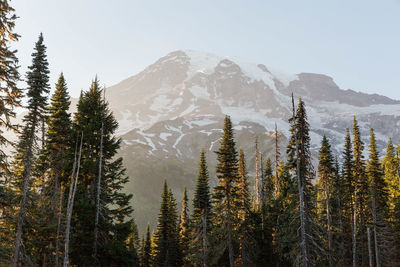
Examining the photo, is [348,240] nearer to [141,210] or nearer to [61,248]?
[61,248]

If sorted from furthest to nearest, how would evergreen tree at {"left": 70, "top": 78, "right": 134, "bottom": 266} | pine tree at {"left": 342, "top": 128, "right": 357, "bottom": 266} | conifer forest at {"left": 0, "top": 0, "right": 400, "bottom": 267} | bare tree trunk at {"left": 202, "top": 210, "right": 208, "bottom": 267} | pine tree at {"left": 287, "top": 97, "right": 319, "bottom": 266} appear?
1. pine tree at {"left": 342, "top": 128, "right": 357, "bottom": 266}
2. bare tree trunk at {"left": 202, "top": 210, "right": 208, "bottom": 267}
3. pine tree at {"left": 287, "top": 97, "right": 319, "bottom": 266}
4. evergreen tree at {"left": 70, "top": 78, "right": 134, "bottom": 266}
5. conifer forest at {"left": 0, "top": 0, "right": 400, "bottom": 267}

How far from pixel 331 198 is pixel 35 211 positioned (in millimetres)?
40135

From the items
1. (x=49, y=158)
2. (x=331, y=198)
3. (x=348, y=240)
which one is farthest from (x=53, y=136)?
(x=348, y=240)

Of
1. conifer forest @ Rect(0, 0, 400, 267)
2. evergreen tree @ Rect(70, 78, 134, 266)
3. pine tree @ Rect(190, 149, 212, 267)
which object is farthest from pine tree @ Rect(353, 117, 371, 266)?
evergreen tree @ Rect(70, 78, 134, 266)

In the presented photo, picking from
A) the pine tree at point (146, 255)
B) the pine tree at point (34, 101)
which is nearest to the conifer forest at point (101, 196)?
the pine tree at point (34, 101)

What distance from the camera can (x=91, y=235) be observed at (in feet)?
80.7

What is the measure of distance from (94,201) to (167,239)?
28.9 metres

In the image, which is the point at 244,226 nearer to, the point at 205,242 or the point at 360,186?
the point at 205,242

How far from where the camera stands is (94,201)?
26.0 m

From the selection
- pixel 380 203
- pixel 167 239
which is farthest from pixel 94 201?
pixel 380 203

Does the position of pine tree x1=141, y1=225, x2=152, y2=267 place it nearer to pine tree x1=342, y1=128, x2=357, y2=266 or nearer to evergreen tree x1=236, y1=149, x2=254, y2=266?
evergreen tree x1=236, y1=149, x2=254, y2=266

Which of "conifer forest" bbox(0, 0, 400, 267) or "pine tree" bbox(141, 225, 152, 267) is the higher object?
"conifer forest" bbox(0, 0, 400, 267)

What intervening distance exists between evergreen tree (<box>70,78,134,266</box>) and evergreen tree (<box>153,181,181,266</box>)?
2473 centimetres

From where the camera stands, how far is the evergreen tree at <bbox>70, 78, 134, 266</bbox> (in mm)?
24375
